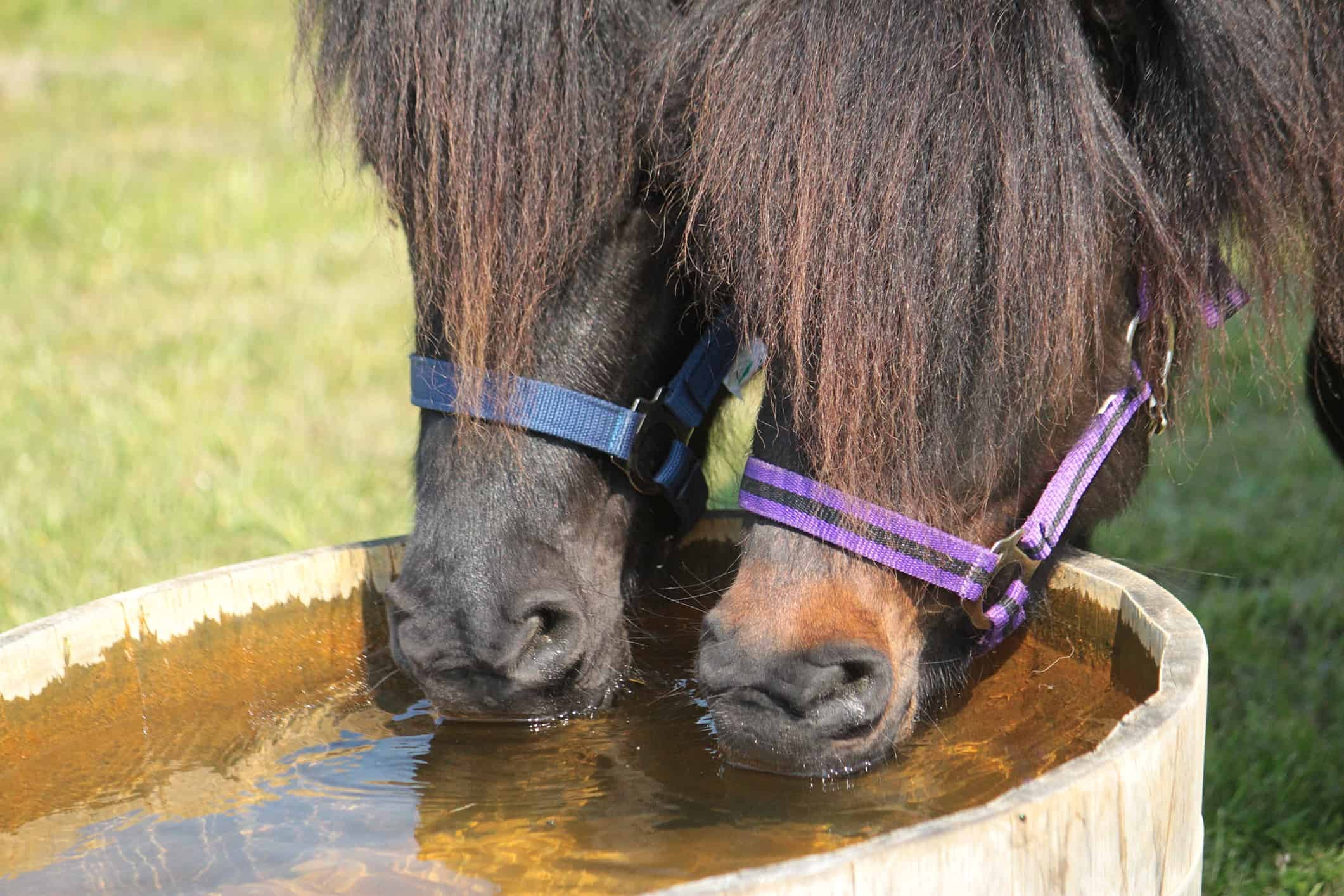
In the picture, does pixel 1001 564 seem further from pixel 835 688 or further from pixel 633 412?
pixel 633 412

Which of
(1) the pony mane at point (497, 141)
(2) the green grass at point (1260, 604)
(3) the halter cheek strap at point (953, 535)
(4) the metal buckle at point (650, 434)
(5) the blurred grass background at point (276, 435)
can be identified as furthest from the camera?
(5) the blurred grass background at point (276, 435)

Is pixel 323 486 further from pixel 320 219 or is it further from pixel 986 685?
pixel 320 219

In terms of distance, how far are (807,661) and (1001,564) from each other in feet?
1.04

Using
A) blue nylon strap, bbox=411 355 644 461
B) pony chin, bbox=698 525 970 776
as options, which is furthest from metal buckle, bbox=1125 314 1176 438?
blue nylon strap, bbox=411 355 644 461

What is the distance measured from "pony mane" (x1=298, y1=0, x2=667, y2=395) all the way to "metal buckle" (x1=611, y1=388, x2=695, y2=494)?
0.23 metres

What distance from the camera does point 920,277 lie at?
1.45 meters

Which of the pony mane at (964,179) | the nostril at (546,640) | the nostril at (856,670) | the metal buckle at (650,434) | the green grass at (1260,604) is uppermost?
→ the pony mane at (964,179)

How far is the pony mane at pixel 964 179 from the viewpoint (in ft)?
4.77

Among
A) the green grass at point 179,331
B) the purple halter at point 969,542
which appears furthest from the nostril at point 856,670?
the green grass at point 179,331

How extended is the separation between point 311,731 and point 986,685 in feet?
3.22

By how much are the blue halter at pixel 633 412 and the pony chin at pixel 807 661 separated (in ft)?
1.19

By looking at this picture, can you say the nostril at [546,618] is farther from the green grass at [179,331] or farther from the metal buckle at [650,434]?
the green grass at [179,331]

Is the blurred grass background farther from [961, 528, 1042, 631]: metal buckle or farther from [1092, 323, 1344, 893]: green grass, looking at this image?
[961, 528, 1042, 631]: metal buckle

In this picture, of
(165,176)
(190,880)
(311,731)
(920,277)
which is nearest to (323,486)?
(311,731)
